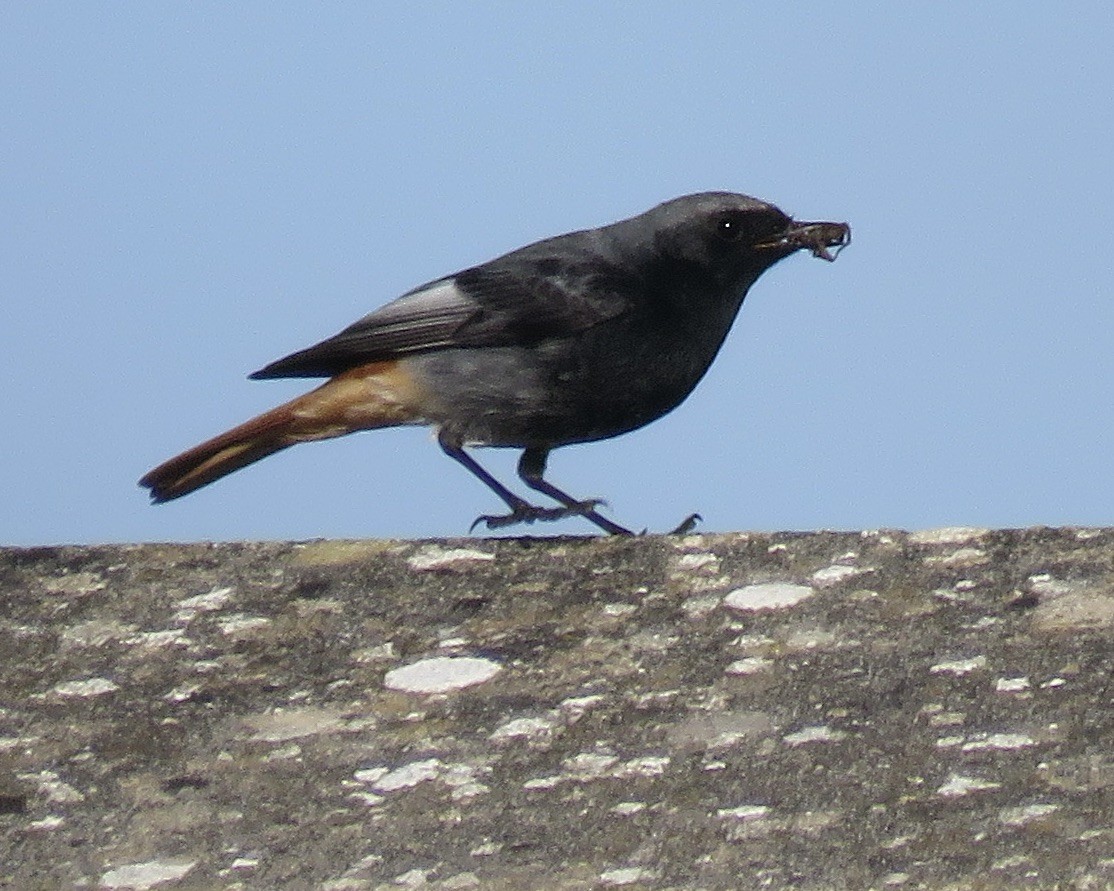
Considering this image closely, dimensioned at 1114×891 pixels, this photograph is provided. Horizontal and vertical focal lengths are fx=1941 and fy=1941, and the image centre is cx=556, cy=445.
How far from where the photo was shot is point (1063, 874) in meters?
3.19

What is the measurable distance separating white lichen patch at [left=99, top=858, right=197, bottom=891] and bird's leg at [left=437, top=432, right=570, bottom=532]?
12.3 feet

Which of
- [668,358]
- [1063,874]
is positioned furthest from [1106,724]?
[668,358]

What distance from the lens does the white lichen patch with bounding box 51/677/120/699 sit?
4379 millimetres

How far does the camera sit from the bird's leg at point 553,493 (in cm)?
759

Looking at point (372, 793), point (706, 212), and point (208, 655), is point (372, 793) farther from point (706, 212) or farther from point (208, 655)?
point (706, 212)

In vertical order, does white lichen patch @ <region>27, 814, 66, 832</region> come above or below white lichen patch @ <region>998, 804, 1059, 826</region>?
above

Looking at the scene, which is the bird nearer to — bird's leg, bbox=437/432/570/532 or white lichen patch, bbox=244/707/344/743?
bird's leg, bbox=437/432/570/532

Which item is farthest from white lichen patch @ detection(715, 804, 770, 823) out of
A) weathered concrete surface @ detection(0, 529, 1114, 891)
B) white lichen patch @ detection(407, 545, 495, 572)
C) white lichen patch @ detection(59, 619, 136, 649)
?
white lichen patch @ detection(59, 619, 136, 649)

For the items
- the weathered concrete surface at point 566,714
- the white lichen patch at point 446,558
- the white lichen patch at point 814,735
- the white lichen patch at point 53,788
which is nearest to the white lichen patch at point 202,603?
the weathered concrete surface at point 566,714

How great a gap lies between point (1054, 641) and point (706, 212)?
4287 millimetres

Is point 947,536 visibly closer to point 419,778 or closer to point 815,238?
point 419,778

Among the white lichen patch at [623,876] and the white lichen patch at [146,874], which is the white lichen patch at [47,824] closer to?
the white lichen patch at [146,874]

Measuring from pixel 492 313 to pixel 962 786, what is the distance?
187 inches

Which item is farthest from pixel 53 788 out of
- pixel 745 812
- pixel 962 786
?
pixel 962 786
